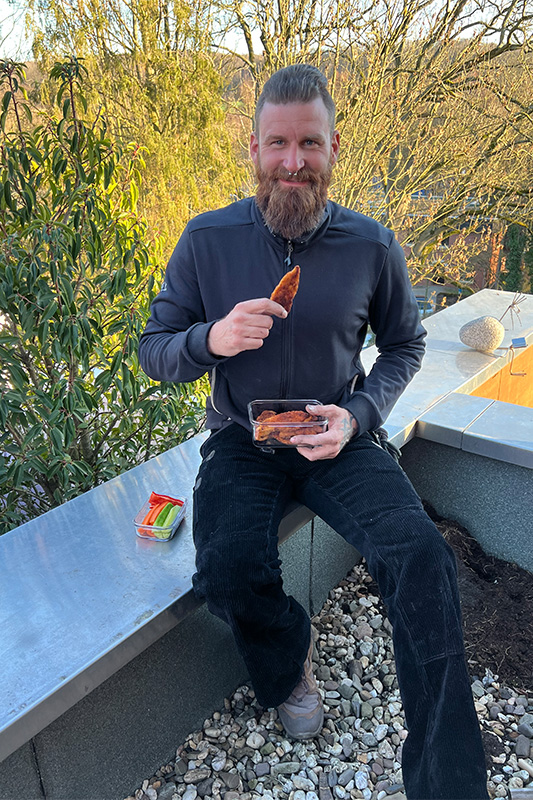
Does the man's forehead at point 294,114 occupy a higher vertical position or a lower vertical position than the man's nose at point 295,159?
higher

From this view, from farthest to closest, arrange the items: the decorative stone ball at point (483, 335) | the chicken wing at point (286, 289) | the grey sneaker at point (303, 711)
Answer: the decorative stone ball at point (483, 335), the grey sneaker at point (303, 711), the chicken wing at point (286, 289)

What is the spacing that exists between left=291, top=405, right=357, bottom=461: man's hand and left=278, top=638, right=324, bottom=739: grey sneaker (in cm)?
56

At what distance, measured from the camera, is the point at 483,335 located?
369 centimetres

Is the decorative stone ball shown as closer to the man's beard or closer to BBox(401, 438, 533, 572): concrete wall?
BBox(401, 438, 533, 572): concrete wall

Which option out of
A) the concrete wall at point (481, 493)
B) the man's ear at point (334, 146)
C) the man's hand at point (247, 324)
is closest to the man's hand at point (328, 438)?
the man's hand at point (247, 324)

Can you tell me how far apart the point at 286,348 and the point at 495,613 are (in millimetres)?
1240

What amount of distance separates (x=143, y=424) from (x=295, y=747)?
4.85 ft

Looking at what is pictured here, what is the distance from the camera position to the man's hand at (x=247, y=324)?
4.69 ft

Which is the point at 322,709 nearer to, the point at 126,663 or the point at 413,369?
the point at 126,663

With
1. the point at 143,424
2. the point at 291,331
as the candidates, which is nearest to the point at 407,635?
the point at 291,331

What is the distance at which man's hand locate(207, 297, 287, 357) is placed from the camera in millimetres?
1431

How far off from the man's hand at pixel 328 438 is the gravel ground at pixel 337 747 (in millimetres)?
777


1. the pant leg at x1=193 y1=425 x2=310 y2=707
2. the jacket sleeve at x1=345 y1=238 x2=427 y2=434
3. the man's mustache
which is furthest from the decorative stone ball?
the pant leg at x1=193 y1=425 x2=310 y2=707

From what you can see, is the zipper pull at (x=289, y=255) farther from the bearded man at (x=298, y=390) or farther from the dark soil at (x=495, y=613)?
the dark soil at (x=495, y=613)
